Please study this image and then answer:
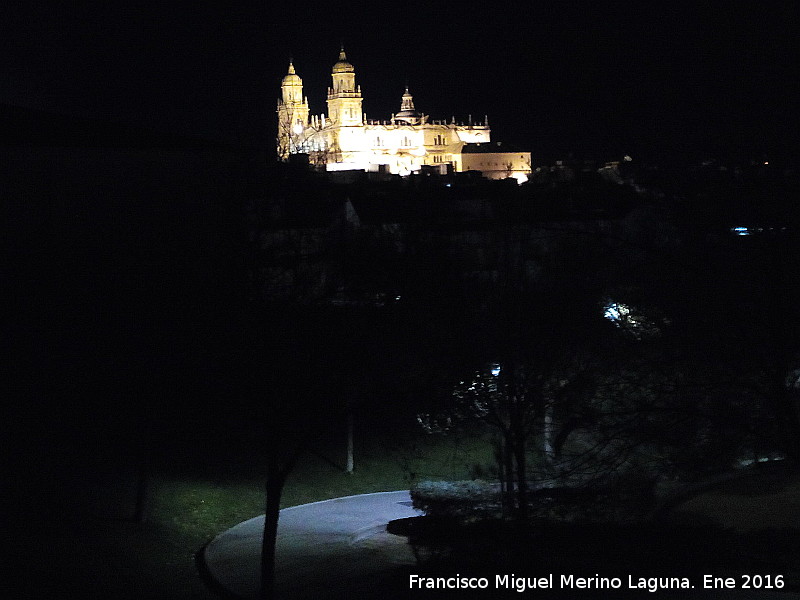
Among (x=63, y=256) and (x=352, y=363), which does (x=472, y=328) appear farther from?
(x=63, y=256)

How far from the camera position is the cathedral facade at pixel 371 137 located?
87.2m

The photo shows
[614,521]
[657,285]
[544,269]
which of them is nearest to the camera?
[657,285]

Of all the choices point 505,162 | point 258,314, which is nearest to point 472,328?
point 258,314

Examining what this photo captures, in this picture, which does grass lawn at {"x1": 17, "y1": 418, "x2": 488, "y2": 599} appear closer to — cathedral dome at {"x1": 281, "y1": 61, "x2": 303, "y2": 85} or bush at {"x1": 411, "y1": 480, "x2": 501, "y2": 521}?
bush at {"x1": 411, "y1": 480, "x2": 501, "y2": 521}

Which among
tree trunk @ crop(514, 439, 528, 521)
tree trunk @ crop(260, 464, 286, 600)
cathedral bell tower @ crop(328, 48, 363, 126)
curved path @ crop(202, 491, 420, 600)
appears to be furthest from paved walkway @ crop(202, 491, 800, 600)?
cathedral bell tower @ crop(328, 48, 363, 126)

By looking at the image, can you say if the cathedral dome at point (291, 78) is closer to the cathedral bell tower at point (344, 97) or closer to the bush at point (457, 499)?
the cathedral bell tower at point (344, 97)

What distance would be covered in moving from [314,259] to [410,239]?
993 mm

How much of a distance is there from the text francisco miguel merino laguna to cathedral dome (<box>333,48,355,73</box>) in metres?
90.2

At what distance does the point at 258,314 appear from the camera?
8.48 m

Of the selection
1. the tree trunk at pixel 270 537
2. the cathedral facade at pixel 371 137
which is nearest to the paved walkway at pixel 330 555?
the tree trunk at pixel 270 537

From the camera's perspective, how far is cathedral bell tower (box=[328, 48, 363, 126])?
92125 mm

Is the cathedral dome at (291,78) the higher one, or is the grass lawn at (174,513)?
the cathedral dome at (291,78)

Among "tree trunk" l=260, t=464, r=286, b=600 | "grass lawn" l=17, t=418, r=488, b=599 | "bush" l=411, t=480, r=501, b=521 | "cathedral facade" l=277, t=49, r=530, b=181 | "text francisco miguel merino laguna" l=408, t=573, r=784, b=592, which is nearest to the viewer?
"text francisco miguel merino laguna" l=408, t=573, r=784, b=592

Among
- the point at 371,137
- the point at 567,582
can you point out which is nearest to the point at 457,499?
the point at 567,582
